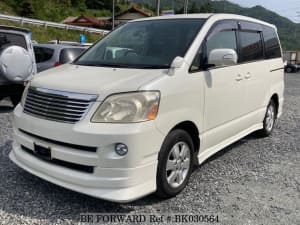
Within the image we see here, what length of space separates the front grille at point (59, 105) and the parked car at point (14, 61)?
3196 millimetres

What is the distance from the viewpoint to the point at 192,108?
11.8ft

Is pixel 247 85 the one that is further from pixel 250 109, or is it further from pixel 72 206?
pixel 72 206

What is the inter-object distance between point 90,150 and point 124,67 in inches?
40.7

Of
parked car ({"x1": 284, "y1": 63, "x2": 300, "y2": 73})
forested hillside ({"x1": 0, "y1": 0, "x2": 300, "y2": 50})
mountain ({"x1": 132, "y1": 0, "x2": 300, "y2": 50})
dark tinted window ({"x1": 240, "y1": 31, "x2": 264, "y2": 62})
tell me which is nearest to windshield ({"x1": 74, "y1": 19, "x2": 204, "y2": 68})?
dark tinted window ({"x1": 240, "y1": 31, "x2": 264, "y2": 62})

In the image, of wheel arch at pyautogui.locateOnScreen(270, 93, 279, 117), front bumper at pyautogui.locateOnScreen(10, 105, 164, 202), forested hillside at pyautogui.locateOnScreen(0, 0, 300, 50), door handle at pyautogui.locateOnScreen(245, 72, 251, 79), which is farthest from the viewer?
forested hillside at pyautogui.locateOnScreen(0, 0, 300, 50)

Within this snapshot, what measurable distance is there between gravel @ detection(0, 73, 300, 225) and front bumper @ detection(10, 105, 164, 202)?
302mm

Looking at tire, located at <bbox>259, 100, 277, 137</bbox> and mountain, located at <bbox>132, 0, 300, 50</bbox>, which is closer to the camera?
tire, located at <bbox>259, 100, 277, 137</bbox>

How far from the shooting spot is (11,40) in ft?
22.6

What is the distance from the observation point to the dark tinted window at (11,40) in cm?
675

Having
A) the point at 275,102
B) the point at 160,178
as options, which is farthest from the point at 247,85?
the point at 160,178

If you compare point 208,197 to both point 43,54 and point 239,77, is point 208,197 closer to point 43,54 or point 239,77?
point 239,77

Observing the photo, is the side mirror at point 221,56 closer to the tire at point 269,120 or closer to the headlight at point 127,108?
the headlight at point 127,108

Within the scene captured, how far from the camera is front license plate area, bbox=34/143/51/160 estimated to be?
3.24 metres

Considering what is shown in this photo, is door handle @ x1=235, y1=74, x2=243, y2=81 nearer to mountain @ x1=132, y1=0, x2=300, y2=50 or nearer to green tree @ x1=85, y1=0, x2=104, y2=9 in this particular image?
mountain @ x1=132, y1=0, x2=300, y2=50
